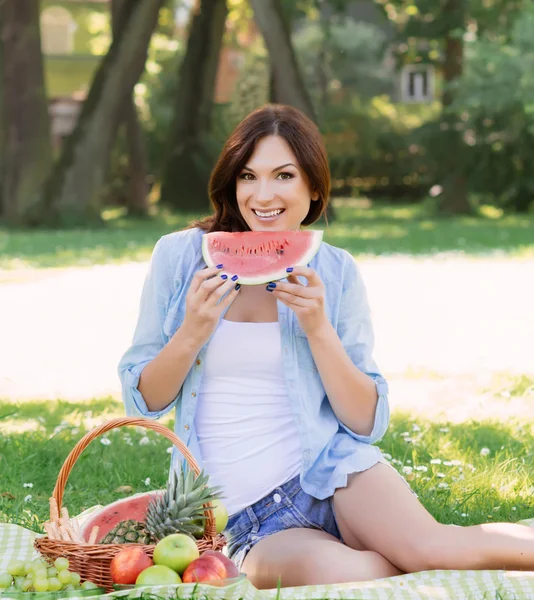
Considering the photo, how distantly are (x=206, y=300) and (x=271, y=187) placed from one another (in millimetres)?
547

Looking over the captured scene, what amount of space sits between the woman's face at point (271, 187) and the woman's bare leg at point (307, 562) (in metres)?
1.10

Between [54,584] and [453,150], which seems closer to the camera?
[54,584]

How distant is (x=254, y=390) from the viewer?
12.5 ft

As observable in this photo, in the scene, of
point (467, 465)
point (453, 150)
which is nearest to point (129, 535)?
point (467, 465)

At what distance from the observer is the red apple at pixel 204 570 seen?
321cm

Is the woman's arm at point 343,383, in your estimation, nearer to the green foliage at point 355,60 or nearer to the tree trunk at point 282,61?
the tree trunk at point 282,61

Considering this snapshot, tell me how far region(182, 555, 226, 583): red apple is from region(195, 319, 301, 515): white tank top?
0.53m

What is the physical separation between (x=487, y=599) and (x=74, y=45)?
4425 cm

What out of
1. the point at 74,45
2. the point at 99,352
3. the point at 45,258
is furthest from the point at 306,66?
the point at 99,352

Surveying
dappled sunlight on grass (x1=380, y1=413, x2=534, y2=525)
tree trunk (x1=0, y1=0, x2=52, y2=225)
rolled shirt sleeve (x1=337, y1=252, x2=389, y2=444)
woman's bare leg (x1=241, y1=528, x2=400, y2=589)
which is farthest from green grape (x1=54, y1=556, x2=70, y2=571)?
tree trunk (x1=0, y1=0, x2=52, y2=225)

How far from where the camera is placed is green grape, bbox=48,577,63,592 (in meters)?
3.26

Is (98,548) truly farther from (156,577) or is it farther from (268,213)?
(268,213)

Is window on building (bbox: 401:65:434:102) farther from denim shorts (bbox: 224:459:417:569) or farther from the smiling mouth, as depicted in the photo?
denim shorts (bbox: 224:459:417:569)

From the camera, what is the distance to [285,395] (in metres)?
3.80
